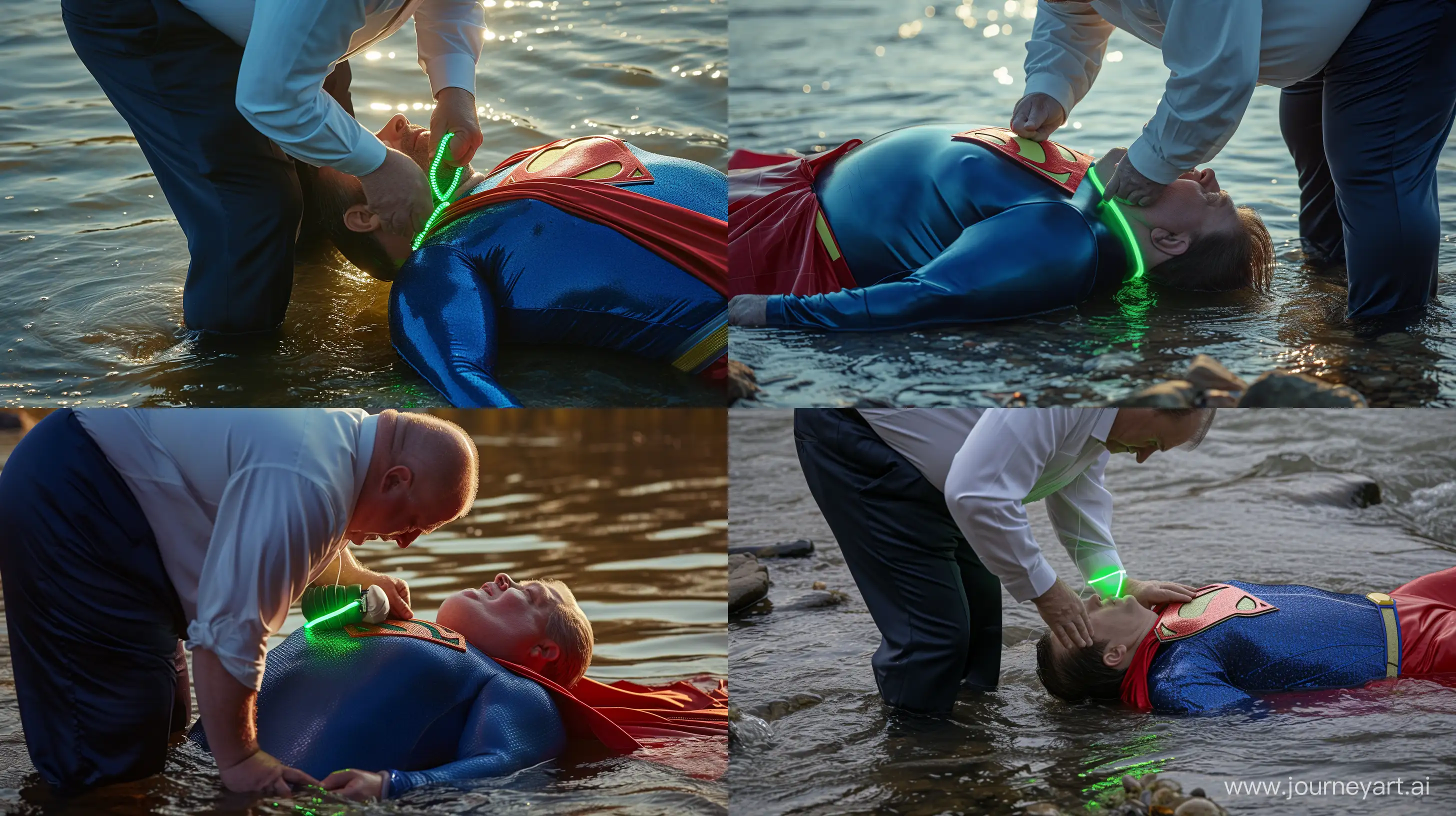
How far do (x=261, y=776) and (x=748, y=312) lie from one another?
1.48m

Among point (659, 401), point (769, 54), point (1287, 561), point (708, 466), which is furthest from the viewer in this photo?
point (708, 466)

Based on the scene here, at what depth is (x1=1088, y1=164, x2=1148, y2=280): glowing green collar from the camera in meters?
2.97

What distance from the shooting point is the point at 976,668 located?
3111 mm

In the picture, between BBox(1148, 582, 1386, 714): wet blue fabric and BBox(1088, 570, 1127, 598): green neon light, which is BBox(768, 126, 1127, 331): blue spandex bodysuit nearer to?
BBox(1088, 570, 1127, 598): green neon light

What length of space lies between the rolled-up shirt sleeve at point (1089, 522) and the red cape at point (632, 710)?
40.2 inches

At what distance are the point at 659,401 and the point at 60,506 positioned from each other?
127 cm

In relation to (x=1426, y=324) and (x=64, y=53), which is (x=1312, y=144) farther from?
(x=64, y=53)

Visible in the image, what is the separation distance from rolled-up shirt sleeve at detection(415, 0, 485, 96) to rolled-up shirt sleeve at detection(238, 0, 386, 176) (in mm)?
448

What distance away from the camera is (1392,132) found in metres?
2.83

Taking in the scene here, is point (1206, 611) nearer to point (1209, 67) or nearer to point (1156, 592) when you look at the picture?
point (1156, 592)

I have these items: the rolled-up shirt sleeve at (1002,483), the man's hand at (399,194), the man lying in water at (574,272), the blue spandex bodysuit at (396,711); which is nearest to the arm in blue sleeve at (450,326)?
the man lying in water at (574,272)

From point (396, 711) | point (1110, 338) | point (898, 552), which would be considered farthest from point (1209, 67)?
point (396, 711)

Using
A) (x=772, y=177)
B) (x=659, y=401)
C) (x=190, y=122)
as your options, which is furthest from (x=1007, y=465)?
(x=190, y=122)

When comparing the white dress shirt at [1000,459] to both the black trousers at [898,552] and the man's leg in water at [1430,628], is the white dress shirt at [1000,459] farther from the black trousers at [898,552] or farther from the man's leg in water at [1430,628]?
the man's leg in water at [1430,628]
